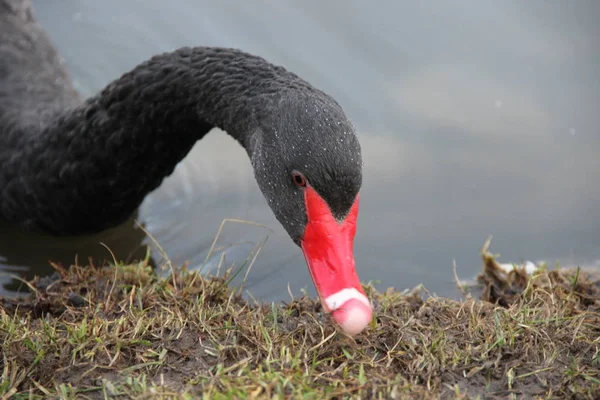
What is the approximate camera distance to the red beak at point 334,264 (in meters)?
2.65

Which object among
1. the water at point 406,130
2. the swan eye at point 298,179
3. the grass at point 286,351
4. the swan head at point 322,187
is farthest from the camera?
A: the water at point 406,130

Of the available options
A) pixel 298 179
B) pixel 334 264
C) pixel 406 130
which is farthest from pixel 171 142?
pixel 406 130

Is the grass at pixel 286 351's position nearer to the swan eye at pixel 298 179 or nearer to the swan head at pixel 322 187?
the swan head at pixel 322 187

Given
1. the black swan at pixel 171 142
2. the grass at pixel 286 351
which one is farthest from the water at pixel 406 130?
the grass at pixel 286 351

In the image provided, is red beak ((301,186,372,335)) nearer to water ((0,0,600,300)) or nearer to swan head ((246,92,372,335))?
swan head ((246,92,372,335))

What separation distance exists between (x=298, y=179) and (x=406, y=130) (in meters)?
2.90

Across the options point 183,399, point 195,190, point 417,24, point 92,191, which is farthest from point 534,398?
point 417,24

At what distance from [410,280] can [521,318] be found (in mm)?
1624

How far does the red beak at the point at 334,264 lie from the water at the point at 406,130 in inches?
55.9

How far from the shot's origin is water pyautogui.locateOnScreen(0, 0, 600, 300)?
492 centimetres

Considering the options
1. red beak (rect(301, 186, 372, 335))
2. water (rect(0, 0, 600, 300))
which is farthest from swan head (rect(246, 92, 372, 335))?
water (rect(0, 0, 600, 300))

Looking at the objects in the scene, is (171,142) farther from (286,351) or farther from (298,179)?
(286,351)

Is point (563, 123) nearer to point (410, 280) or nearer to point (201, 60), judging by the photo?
point (410, 280)

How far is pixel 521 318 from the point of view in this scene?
3.05 metres
